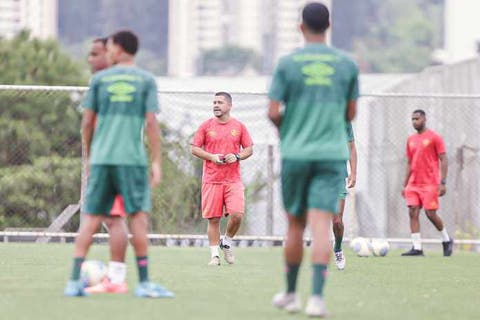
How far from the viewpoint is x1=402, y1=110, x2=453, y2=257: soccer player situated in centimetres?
2180

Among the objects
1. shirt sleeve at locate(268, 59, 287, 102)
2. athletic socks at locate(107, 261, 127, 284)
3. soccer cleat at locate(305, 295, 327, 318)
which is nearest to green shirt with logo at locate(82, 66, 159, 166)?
athletic socks at locate(107, 261, 127, 284)

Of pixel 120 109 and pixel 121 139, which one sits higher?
pixel 120 109

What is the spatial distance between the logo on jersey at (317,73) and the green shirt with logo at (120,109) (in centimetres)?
144

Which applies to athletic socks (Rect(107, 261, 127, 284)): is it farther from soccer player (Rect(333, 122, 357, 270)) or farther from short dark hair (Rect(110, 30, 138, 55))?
soccer player (Rect(333, 122, 357, 270))

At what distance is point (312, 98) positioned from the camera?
11.9 metres

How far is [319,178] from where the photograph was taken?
1194 centimetres

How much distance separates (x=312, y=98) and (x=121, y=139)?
1.65 m

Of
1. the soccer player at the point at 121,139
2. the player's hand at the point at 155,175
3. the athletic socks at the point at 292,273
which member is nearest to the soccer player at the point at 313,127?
the athletic socks at the point at 292,273

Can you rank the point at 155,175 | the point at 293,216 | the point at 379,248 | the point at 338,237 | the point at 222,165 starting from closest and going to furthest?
the point at 293,216
the point at 155,175
the point at 338,237
the point at 222,165
the point at 379,248

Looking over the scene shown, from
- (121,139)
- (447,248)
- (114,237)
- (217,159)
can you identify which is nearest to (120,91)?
(121,139)

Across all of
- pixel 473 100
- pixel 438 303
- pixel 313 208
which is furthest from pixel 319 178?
pixel 473 100

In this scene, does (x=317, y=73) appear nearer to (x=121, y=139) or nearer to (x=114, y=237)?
(x=121, y=139)

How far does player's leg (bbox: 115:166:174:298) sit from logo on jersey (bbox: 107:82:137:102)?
51 centimetres

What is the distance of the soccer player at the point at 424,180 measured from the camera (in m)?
21.8
